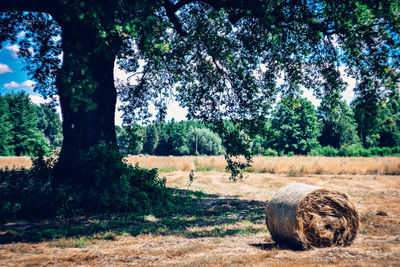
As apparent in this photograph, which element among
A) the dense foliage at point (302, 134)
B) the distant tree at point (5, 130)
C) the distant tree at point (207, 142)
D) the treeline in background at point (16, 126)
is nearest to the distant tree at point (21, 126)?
the treeline in background at point (16, 126)

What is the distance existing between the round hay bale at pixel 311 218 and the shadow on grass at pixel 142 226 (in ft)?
A: 4.13

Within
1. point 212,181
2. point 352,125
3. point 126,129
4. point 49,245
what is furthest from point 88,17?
point 352,125

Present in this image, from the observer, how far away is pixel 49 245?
496cm

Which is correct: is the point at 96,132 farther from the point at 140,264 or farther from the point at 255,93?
the point at 255,93

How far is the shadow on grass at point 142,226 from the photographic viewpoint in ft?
18.5

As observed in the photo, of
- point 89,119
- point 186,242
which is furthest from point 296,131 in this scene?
point 186,242

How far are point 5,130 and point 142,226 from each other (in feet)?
165

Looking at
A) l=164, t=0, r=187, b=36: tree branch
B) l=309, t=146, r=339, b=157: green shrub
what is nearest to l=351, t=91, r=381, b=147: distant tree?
l=164, t=0, r=187, b=36: tree branch

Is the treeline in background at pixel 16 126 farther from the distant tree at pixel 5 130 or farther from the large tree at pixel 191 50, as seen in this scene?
the large tree at pixel 191 50

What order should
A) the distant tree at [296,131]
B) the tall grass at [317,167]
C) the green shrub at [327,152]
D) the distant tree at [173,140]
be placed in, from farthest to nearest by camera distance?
the distant tree at [173,140] < the distant tree at [296,131] < the green shrub at [327,152] < the tall grass at [317,167]

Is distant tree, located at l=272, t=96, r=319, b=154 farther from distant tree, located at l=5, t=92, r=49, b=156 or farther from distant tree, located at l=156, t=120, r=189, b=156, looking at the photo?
distant tree, located at l=5, t=92, r=49, b=156

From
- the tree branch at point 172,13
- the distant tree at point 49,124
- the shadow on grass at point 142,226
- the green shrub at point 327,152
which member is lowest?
the shadow on grass at point 142,226

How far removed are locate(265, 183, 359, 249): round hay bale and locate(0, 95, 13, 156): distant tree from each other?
5219 cm

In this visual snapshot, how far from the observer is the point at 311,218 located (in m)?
4.88
